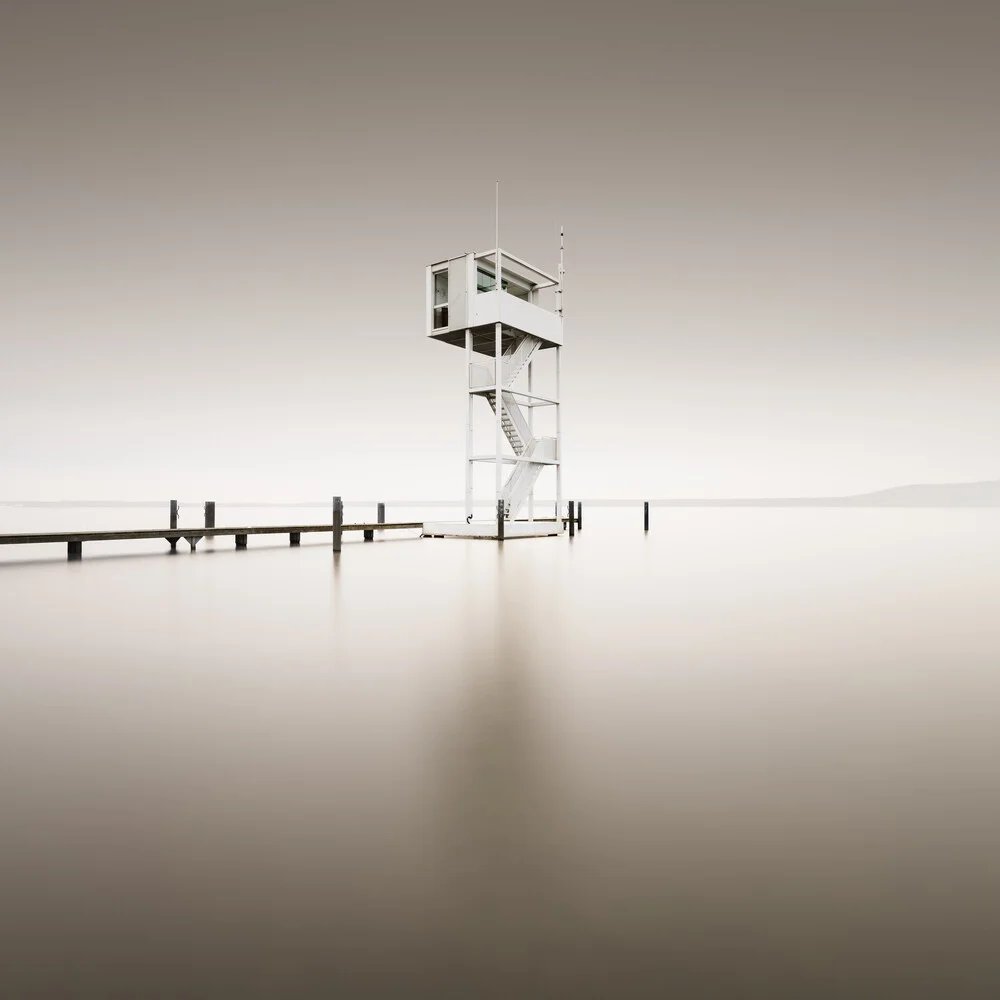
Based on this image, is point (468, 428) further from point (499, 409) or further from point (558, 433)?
point (558, 433)

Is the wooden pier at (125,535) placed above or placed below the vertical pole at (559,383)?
below

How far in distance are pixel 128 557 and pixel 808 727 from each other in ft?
40.5

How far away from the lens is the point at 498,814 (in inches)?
78.3

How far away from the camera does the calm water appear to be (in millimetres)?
1324

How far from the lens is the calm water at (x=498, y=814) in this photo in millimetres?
1324

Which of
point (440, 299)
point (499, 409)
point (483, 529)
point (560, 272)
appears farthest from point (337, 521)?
point (560, 272)

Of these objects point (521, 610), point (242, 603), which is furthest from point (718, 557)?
point (242, 603)

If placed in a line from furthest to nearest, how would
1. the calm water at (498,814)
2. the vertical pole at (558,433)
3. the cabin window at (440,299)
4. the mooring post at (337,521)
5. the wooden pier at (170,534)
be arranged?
the vertical pole at (558,433) → the cabin window at (440,299) → the mooring post at (337,521) → the wooden pier at (170,534) → the calm water at (498,814)

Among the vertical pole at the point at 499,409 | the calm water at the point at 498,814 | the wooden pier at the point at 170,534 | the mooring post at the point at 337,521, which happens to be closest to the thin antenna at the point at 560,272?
the vertical pole at the point at 499,409

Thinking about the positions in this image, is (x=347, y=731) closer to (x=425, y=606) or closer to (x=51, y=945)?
(x=51, y=945)

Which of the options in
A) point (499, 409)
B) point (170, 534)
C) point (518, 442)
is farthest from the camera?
point (518, 442)

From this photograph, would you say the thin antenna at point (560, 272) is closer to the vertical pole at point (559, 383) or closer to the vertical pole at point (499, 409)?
the vertical pole at point (559, 383)

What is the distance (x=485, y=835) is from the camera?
1.85 m

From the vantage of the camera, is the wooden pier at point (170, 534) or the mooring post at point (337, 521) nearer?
the wooden pier at point (170, 534)
